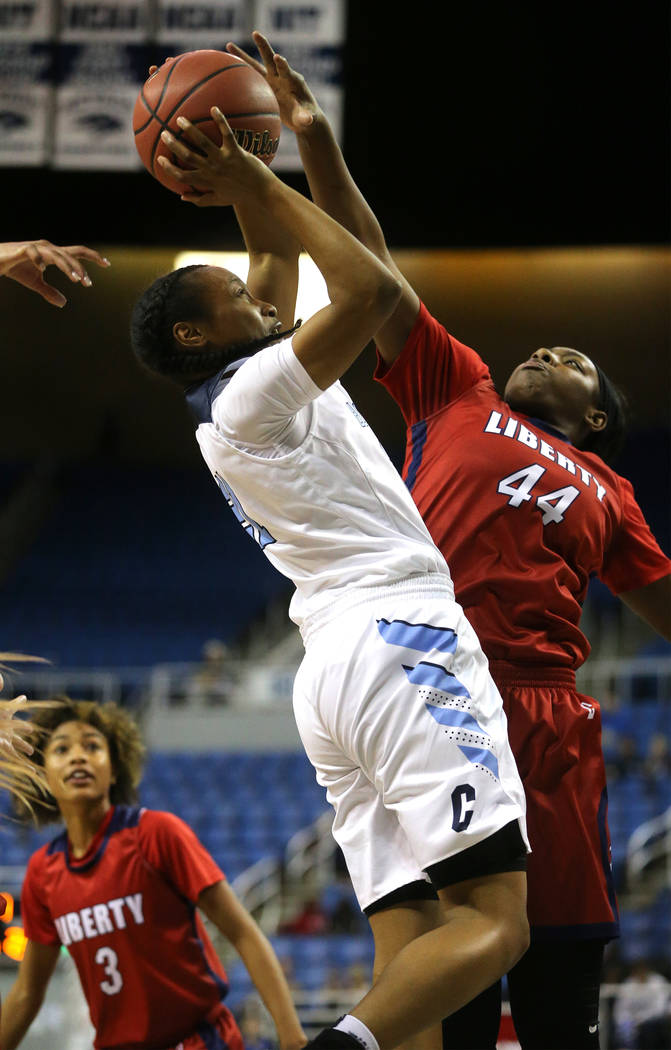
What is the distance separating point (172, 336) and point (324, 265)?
0.41 meters

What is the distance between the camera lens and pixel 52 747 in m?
4.07

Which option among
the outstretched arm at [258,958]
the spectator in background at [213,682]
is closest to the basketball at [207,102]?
the outstretched arm at [258,958]

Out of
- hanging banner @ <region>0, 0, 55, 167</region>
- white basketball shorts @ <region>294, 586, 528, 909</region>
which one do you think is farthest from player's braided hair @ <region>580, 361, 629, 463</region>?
hanging banner @ <region>0, 0, 55, 167</region>

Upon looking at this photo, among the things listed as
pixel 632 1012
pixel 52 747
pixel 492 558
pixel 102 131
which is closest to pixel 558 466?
Answer: pixel 492 558

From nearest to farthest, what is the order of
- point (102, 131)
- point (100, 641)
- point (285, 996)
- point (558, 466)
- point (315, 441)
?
point (315, 441) → point (558, 466) → point (285, 996) → point (102, 131) → point (100, 641)

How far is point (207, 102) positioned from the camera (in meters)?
2.94

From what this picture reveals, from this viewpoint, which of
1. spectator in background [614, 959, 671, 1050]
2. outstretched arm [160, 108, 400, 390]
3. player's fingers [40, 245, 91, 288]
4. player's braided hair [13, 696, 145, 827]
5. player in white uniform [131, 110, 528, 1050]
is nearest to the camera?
player in white uniform [131, 110, 528, 1050]

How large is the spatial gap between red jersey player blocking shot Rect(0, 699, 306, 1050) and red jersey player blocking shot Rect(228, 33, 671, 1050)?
38.6 inches

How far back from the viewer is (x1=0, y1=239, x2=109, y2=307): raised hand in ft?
8.88

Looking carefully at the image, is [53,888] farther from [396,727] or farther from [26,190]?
[26,190]

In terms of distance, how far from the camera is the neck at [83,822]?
3977 mm

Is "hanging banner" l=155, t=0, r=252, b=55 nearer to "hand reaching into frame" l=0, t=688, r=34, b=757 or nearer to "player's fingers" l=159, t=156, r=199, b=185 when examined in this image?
"player's fingers" l=159, t=156, r=199, b=185

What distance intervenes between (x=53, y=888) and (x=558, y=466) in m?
2.03

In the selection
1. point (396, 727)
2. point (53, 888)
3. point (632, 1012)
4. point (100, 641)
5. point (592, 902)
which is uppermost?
point (396, 727)
